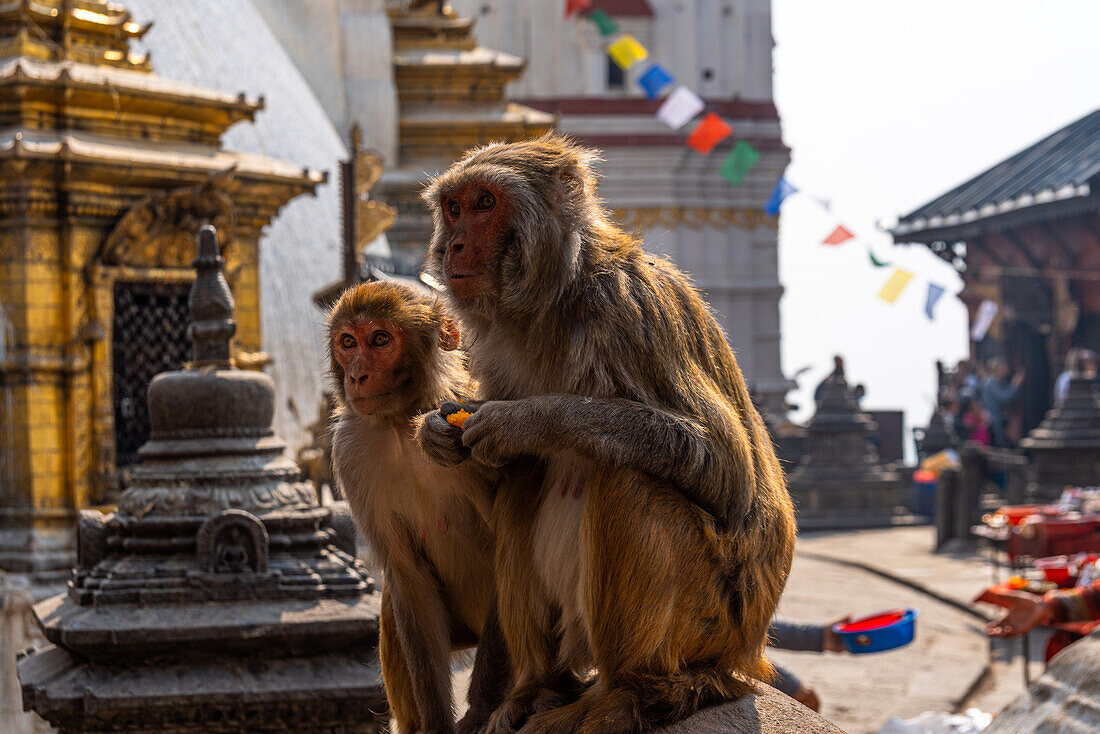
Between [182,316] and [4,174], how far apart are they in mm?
1051

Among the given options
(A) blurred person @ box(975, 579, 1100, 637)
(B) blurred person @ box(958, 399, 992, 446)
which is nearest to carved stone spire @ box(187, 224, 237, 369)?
(A) blurred person @ box(975, 579, 1100, 637)

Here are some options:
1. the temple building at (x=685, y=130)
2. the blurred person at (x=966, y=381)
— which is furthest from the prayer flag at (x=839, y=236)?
the temple building at (x=685, y=130)

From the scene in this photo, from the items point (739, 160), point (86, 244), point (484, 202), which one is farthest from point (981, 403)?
point (484, 202)

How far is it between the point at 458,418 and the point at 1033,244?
19.6 meters

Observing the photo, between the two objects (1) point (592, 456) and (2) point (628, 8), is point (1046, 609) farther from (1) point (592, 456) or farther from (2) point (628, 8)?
(2) point (628, 8)

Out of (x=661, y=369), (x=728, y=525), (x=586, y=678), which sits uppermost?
(x=661, y=369)

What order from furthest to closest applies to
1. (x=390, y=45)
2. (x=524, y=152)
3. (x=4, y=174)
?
1. (x=390, y=45)
2. (x=4, y=174)
3. (x=524, y=152)

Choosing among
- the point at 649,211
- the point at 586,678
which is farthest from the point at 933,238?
the point at 586,678

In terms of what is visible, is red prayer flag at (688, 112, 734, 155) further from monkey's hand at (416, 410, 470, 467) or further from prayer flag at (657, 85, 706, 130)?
monkey's hand at (416, 410, 470, 467)

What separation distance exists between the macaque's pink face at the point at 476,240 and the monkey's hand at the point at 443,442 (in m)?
0.22

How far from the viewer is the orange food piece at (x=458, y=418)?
7.32 feet

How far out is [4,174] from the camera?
219 inches

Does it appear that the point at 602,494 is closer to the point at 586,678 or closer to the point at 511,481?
the point at 511,481

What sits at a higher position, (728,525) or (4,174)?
(4,174)
